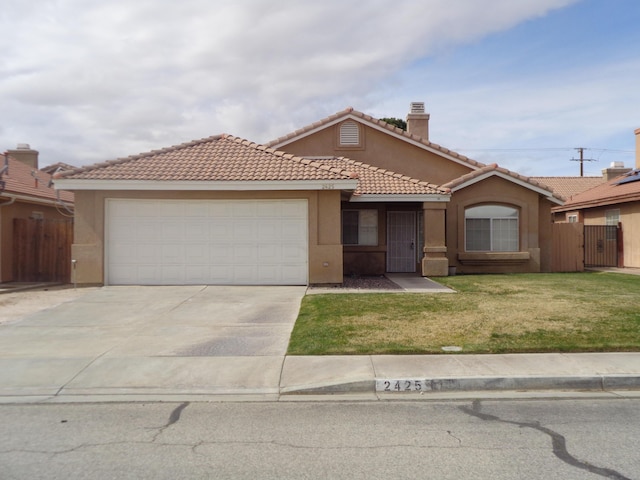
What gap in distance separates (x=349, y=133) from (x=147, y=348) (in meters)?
14.5

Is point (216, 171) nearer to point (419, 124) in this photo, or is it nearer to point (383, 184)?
point (383, 184)

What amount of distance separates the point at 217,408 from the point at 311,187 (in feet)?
30.1

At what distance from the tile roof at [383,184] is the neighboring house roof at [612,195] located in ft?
26.9

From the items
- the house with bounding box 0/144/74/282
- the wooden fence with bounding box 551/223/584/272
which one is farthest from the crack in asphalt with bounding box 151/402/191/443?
the wooden fence with bounding box 551/223/584/272

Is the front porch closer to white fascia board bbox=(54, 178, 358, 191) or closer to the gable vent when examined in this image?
the gable vent

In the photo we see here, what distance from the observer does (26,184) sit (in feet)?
61.6

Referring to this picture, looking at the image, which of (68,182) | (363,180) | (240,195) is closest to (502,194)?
(363,180)

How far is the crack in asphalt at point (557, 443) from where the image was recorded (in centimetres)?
434

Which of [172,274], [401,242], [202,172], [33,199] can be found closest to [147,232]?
[172,274]

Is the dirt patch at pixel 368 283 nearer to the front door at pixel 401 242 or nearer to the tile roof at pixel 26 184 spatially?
the front door at pixel 401 242

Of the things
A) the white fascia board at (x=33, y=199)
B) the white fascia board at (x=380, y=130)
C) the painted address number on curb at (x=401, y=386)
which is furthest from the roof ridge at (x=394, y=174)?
the painted address number on curb at (x=401, y=386)

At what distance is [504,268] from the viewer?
1891 cm

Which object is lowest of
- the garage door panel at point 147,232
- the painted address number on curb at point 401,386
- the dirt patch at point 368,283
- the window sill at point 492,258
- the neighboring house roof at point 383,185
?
the painted address number on curb at point 401,386

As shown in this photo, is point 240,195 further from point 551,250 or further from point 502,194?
point 551,250
